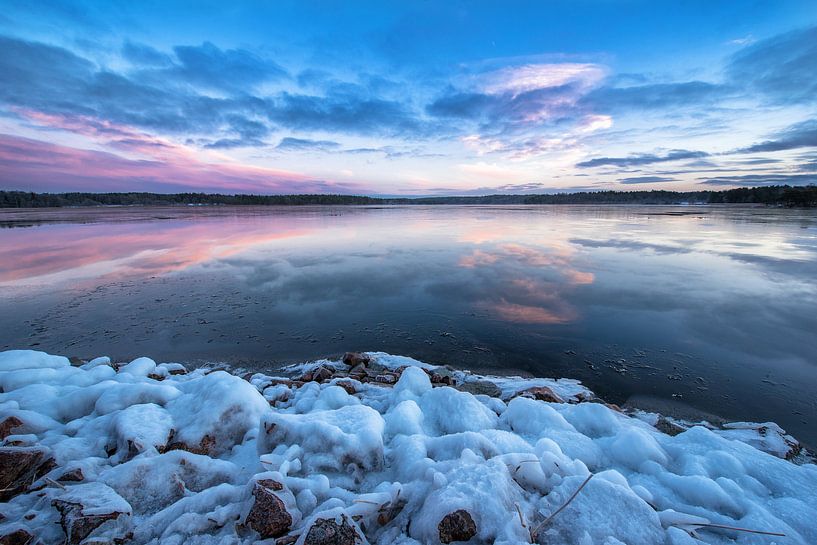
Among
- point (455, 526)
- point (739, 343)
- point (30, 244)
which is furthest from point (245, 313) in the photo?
point (30, 244)

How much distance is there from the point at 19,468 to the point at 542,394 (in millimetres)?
5498

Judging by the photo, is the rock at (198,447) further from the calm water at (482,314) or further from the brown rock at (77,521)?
the calm water at (482,314)

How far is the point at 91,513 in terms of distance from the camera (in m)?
2.28

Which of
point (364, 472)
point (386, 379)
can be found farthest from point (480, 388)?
point (364, 472)

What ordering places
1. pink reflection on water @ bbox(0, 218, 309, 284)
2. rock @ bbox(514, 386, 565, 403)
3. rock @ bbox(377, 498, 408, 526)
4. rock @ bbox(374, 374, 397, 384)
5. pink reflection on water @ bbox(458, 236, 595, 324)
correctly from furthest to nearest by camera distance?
pink reflection on water @ bbox(0, 218, 309, 284)
pink reflection on water @ bbox(458, 236, 595, 324)
rock @ bbox(374, 374, 397, 384)
rock @ bbox(514, 386, 565, 403)
rock @ bbox(377, 498, 408, 526)

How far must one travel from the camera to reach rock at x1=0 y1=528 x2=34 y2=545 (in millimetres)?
2084

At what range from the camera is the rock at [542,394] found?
4.78m

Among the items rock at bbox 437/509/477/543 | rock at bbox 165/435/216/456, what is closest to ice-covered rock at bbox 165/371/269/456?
rock at bbox 165/435/216/456

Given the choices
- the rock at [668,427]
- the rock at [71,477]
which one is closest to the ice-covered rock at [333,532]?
the rock at [71,477]

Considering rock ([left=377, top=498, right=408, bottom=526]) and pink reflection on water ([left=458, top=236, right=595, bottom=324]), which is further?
pink reflection on water ([left=458, top=236, right=595, bottom=324])

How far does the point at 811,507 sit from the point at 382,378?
461cm

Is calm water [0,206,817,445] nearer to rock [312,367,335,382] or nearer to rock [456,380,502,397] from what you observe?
rock [456,380,502,397]

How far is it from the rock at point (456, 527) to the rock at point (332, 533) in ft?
1.78

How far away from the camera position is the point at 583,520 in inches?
93.4
